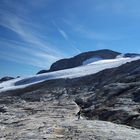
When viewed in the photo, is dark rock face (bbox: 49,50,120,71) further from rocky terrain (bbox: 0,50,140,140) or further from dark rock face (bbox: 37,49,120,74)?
rocky terrain (bbox: 0,50,140,140)

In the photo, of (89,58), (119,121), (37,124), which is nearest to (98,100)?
(119,121)

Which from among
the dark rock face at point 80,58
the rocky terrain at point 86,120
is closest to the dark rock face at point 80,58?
the dark rock face at point 80,58

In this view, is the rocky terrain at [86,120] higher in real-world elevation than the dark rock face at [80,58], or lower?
lower

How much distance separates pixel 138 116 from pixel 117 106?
168 inches

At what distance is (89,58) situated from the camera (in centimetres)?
12675

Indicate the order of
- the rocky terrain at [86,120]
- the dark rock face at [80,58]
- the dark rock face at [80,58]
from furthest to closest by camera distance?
the dark rock face at [80,58] < the dark rock face at [80,58] < the rocky terrain at [86,120]

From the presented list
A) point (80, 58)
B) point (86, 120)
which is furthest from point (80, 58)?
point (86, 120)

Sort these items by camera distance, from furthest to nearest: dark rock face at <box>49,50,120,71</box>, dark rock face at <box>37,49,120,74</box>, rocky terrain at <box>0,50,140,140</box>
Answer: dark rock face at <box>49,50,120,71</box> < dark rock face at <box>37,49,120,74</box> < rocky terrain at <box>0,50,140,140</box>

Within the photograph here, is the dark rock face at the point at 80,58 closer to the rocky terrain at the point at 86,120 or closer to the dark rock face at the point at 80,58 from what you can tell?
the dark rock face at the point at 80,58

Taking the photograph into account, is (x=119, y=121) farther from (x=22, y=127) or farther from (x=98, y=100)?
(x=98, y=100)

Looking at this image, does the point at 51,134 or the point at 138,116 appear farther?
the point at 138,116

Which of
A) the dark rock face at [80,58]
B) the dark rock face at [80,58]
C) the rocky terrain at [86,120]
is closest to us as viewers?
the rocky terrain at [86,120]

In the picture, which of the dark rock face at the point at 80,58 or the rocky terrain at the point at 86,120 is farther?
the dark rock face at the point at 80,58

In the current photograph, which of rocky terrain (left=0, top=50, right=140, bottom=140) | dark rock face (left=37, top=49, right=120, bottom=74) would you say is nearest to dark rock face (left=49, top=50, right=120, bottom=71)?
dark rock face (left=37, top=49, right=120, bottom=74)
